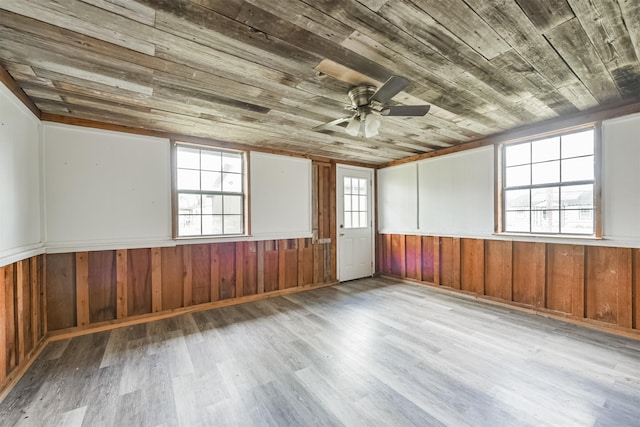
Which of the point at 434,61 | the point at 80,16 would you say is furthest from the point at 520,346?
the point at 80,16

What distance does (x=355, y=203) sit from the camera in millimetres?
5453

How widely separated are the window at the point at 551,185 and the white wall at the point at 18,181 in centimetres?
538

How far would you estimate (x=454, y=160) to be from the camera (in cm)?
438

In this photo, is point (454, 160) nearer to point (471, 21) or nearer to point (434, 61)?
point (434, 61)

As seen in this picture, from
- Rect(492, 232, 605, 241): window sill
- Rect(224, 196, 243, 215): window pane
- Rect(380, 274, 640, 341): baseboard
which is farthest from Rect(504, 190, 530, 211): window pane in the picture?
Rect(224, 196, 243, 215): window pane

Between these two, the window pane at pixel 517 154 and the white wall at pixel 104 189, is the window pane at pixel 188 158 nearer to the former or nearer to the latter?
the white wall at pixel 104 189

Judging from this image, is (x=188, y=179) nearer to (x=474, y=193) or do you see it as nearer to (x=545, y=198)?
(x=474, y=193)

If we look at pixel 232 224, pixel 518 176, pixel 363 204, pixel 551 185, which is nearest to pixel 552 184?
pixel 551 185

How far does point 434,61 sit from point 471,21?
0.38 metres

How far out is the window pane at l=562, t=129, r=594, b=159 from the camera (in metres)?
3.10

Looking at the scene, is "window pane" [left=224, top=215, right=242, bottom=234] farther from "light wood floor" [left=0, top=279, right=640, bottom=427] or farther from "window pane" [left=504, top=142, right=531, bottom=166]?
"window pane" [left=504, top=142, right=531, bottom=166]

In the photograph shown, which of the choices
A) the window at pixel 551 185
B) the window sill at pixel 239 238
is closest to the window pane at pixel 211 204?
the window sill at pixel 239 238

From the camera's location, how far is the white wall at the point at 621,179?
2.77 m

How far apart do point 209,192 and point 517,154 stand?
439 cm
